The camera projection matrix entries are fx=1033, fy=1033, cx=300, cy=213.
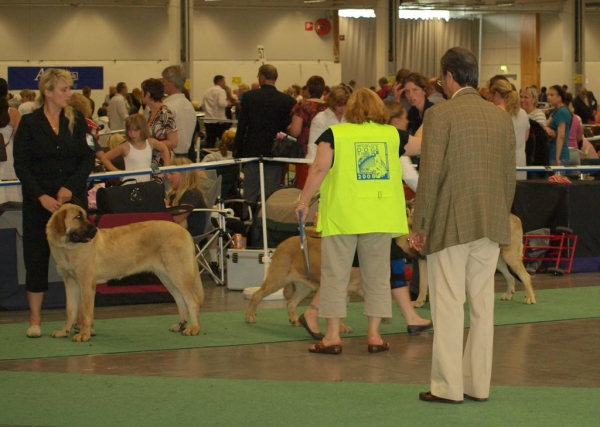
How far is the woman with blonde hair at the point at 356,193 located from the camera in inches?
233

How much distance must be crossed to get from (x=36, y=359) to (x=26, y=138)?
145 centimetres

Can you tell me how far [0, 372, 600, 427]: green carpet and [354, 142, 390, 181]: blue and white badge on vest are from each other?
124cm

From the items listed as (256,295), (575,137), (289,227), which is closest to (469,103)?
(256,295)

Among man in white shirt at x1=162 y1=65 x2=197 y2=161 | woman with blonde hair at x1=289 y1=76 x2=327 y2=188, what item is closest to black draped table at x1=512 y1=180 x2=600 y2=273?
woman with blonde hair at x1=289 y1=76 x2=327 y2=188

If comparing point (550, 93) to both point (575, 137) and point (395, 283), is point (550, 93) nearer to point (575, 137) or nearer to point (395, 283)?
point (575, 137)

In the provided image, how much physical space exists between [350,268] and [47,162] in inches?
83.8

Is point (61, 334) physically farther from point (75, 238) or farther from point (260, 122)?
point (260, 122)

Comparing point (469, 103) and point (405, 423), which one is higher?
point (469, 103)

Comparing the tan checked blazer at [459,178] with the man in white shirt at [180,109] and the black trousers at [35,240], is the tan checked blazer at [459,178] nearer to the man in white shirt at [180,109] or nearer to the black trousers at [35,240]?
the black trousers at [35,240]

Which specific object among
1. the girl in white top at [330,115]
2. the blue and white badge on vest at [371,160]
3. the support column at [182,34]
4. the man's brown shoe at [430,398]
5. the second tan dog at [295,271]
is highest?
the support column at [182,34]

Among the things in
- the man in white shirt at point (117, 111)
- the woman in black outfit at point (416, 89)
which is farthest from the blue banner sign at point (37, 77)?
the woman in black outfit at point (416, 89)

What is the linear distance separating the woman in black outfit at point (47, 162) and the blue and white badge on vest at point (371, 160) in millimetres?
1950

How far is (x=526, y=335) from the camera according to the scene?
690 cm

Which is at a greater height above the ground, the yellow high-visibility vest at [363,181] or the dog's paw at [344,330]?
the yellow high-visibility vest at [363,181]
